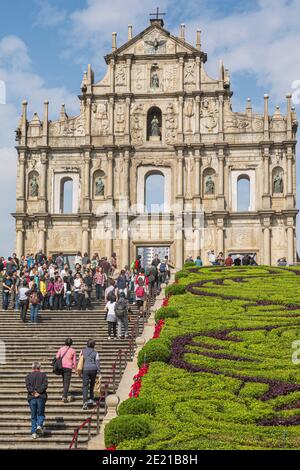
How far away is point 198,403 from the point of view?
15.5m

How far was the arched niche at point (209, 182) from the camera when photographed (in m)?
47.3

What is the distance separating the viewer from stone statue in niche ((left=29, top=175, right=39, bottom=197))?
159 feet

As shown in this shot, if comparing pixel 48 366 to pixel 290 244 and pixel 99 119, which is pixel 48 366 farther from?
pixel 99 119

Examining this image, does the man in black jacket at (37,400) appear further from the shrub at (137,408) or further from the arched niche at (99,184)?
the arched niche at (99,184)

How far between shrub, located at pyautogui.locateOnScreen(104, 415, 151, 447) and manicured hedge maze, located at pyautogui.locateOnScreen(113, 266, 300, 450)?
7 cm

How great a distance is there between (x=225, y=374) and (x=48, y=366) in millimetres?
5774

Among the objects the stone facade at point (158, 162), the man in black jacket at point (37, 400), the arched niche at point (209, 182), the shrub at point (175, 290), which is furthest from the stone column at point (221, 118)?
the man in black jacket at point (37, 400)

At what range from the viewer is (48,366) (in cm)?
2102

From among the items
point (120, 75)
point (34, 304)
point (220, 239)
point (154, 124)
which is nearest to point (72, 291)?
point (34, 304)

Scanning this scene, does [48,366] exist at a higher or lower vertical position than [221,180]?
lower

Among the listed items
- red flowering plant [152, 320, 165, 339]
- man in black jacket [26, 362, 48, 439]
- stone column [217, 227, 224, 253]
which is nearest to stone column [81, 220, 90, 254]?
stone column [217, 227, 224, 253]

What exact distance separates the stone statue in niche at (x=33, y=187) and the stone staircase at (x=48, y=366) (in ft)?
62.5
